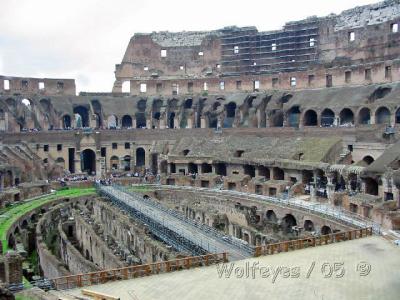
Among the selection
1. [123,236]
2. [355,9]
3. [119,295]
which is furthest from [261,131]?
[119,295]

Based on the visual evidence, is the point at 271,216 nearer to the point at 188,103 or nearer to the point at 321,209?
the point at 321,209

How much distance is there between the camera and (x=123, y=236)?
2945cm

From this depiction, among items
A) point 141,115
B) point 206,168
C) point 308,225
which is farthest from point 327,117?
point 141,115

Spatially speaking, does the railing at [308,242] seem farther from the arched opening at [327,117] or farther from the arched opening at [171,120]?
the arched opening at [171,120]

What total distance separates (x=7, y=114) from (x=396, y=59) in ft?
139

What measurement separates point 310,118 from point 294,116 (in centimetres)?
236

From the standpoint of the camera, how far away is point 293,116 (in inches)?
2148

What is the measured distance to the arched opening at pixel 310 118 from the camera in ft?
171

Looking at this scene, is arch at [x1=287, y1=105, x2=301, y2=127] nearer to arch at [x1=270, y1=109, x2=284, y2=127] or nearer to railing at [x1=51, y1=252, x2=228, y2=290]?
arch at [x1=270, y1=109, x2=284, y2=127]

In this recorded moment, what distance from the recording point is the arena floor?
53.4 ft

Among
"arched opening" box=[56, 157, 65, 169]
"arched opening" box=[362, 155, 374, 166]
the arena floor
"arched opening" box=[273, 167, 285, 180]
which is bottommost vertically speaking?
the arena floor

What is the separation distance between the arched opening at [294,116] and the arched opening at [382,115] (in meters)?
10.0

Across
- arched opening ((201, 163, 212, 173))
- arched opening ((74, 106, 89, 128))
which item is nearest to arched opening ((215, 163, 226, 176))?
arched opening ((201, 163, 212, 173))

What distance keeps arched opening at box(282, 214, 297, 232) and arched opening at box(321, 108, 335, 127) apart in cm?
1817
